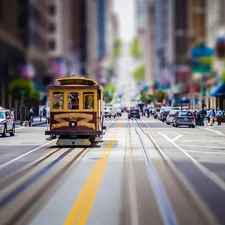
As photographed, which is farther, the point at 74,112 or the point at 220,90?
the point at 220,90

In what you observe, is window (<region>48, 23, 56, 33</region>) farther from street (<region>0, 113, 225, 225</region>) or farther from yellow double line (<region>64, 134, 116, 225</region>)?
yellow double line (<region>64, 134, 116, 225</region>)

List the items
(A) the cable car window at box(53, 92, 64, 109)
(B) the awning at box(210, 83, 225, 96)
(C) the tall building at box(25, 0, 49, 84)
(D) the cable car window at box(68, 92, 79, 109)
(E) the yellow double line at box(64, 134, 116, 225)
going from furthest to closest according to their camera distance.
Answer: (C) the tall building at box(25, 0, 49, 84) → (B) the awning at box(210, 83, 225, 96) → (A) the cable car window at box(53, 92, 64, 109) → (D) the cable car window at box(68, 92, 79, 109) → (E) the yellow double line at box(64, 134, 116, 225)

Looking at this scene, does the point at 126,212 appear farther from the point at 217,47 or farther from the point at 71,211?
the point at 217,47

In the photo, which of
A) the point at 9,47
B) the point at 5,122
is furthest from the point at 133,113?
the point at 5,122

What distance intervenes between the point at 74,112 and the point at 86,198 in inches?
628

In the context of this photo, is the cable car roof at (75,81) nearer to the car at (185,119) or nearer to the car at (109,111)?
the car at (185,119)

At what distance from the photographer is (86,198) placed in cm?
1250

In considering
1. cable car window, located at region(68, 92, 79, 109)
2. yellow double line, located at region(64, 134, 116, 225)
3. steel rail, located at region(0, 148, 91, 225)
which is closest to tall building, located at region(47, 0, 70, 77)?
cable car window, located at region(68, 92, 79, 109)

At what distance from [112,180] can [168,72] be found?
527 feet

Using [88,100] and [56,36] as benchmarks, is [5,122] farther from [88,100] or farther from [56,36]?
[56,36]

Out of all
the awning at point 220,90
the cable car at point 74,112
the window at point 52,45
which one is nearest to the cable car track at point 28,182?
the cable car at point 74,112

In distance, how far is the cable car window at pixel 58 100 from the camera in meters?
28.7

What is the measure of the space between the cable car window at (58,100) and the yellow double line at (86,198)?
923cm

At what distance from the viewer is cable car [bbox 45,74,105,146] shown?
28.2 metres
